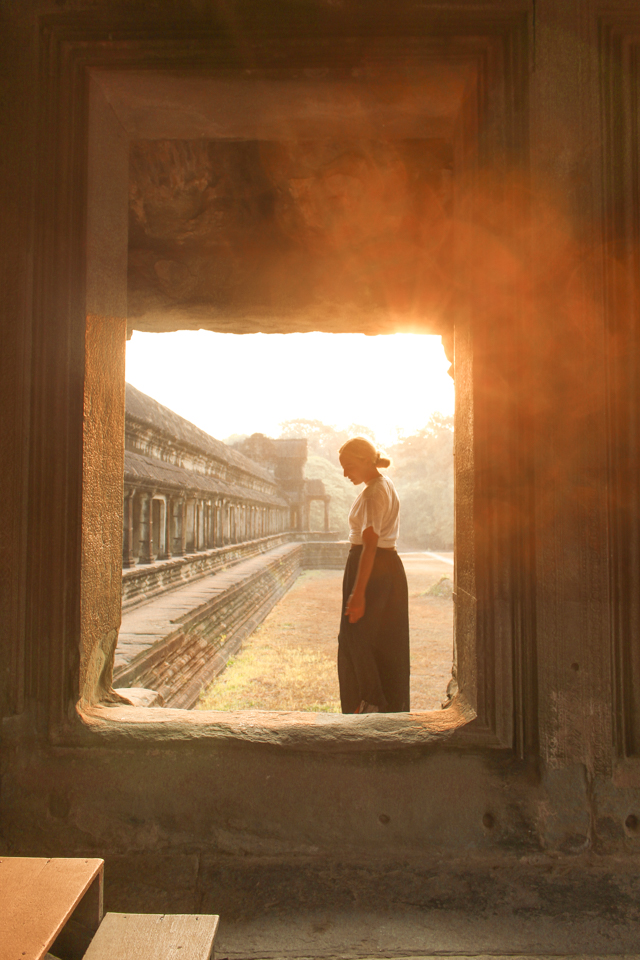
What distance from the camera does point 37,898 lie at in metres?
0.87

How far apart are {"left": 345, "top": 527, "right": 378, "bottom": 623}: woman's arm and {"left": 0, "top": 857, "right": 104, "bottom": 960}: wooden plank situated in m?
1.51

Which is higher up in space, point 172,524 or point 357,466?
point 357,466

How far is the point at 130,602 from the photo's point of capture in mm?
4973

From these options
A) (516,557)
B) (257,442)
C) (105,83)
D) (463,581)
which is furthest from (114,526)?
(257,442)

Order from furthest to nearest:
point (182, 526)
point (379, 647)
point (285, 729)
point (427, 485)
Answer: point (427, 485) → point (182, 526) → point (379, 647) → point (285, 729)

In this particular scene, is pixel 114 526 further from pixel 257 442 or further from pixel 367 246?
pixel 257 442

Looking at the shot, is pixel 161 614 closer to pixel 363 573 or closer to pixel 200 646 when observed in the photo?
pixel 200 646

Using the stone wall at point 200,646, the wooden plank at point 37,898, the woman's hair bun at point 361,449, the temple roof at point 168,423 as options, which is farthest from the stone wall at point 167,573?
the wooden plank at point 37,898

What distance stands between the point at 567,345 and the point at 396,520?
127cm

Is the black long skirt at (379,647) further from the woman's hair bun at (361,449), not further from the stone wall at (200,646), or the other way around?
the stone wall at (200,646)

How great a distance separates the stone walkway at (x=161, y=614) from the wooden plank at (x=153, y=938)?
2.26 m

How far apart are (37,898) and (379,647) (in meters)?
1.76

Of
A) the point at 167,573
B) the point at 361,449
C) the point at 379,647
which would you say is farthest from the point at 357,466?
the point at 167,573

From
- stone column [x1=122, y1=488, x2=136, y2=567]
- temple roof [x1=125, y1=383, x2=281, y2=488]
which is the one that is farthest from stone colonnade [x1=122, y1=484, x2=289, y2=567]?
temple roof [x1=125, y1=383, x2=281, y2=488]
